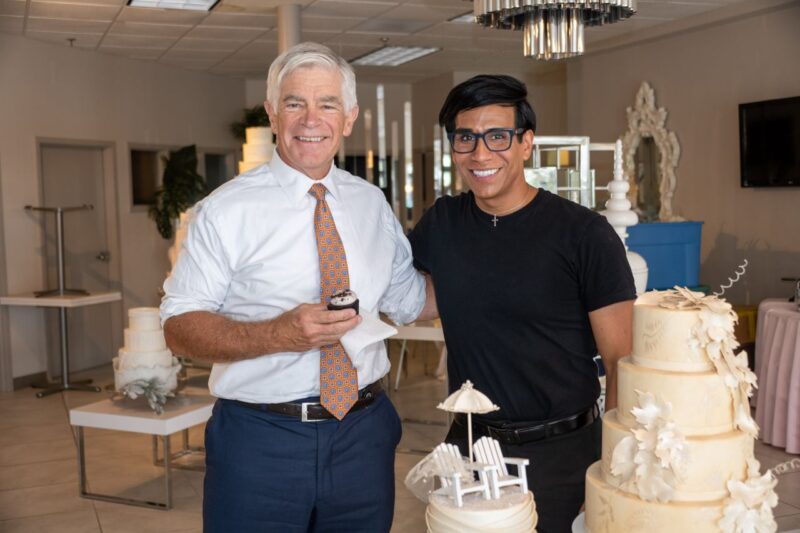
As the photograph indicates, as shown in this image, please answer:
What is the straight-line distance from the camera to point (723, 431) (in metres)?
1.69

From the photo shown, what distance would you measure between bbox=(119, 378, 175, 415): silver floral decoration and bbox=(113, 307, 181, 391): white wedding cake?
16 millimetres

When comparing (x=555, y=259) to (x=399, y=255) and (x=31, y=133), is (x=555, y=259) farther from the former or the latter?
(x=31, y=133)

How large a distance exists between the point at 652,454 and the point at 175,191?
28.2ft

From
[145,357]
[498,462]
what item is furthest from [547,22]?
[498,462]

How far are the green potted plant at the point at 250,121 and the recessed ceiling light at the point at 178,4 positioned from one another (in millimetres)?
3443

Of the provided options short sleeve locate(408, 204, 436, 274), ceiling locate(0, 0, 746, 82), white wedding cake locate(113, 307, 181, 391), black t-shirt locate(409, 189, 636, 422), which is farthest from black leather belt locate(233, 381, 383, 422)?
ceiling locate(0, 0, 746, 82)

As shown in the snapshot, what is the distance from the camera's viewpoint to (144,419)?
16.0ft

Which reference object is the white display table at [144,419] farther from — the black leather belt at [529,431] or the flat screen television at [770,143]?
the flat screen television at [770,143]

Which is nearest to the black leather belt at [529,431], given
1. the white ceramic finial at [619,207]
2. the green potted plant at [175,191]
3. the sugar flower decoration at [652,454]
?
the sugar flower decoration at [652,454]

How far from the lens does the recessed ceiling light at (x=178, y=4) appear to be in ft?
24.6

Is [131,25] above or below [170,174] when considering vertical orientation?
above

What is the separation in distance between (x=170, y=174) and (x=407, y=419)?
4.33 metres

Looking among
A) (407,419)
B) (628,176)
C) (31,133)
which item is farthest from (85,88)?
(628,176)

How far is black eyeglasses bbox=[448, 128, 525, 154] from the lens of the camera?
215 cm
